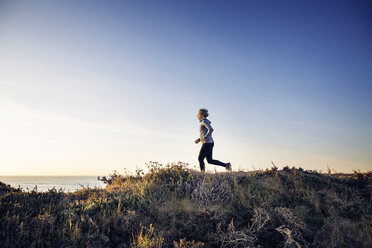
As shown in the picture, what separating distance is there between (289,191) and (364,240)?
96.1 inches

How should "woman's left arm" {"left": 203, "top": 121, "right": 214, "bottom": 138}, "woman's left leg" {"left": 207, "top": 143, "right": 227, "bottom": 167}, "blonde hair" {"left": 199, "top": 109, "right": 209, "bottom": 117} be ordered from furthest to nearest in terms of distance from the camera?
"blonde hair" {"left": 199, "top": 109, "right": 209, "bottom": 117} → "woman's left leg" {"left": 207, "top": 143, "right": 227, "bottom": 167} → "woman's left arm" {"left": 203, "top": 121, "right": 214, "bottom": 138}

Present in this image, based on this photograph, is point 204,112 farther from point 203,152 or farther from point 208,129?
point 203,152

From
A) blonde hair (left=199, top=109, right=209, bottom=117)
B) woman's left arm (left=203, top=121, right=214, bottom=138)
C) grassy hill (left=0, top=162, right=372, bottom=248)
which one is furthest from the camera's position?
blonde hair (left=199, top=109, right=209, bottom=117)

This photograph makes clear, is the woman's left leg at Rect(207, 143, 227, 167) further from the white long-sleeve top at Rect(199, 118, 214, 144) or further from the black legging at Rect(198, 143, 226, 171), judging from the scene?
the white long-sleeve top at Rect(199, 118, 214, 144)

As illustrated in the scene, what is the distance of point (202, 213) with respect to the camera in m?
5.49

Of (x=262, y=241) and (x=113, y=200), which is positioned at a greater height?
(x=113, y=200)

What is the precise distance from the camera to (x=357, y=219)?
243 inches

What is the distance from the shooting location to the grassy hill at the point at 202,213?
4738mm

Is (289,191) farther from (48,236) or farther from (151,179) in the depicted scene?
(48,236)

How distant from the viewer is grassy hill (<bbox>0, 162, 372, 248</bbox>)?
4.74 m

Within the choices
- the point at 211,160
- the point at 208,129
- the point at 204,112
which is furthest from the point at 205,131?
the point at 211,160

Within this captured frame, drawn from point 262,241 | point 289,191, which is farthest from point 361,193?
point 262,241

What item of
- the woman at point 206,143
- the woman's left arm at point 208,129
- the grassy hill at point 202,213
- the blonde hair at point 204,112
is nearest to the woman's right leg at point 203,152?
the woman at point 206,143

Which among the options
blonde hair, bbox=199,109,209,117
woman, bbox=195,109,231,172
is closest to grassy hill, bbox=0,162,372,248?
woman, bbox=195,109,231,172
